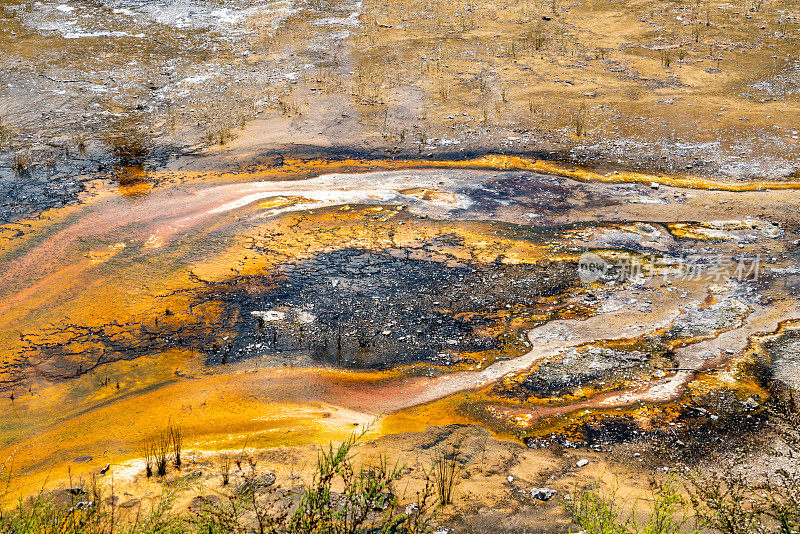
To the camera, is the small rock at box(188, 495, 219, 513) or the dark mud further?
the dark mud

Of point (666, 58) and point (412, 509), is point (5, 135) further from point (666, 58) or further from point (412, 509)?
point (666, 58)

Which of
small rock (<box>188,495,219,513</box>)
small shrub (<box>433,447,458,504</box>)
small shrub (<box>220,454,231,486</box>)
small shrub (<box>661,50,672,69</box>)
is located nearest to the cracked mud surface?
small shrub (<box>220,454,231,486</box>)

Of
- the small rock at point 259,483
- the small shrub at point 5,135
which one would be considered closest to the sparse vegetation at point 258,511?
the small rock at point 259,483

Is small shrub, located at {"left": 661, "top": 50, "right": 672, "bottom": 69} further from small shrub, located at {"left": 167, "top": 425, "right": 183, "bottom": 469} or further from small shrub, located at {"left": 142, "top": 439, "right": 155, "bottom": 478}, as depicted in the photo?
small shrub, located at {"left": 142, "top": 439, "right": 155, "bottom": 478}

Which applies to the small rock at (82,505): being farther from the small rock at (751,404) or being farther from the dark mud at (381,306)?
the small rock at (751,404)

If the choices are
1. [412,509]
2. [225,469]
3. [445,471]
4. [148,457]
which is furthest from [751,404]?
[148,457]

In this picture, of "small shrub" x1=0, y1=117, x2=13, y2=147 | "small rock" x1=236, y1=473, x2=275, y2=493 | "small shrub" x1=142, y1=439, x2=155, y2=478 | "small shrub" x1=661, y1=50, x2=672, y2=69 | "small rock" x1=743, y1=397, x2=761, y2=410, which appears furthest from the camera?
"small shrub" x1=661, y1=50, x2=672, y2=69

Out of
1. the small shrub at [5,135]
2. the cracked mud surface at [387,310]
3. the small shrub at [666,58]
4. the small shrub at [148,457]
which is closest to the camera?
the small shrub at [148,457]

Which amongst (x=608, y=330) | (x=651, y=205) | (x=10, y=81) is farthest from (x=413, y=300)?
(x=10, y=81)

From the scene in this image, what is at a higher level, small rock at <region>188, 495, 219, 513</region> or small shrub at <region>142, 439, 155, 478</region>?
small rock at <region>188, 495, 219, 513</region>
